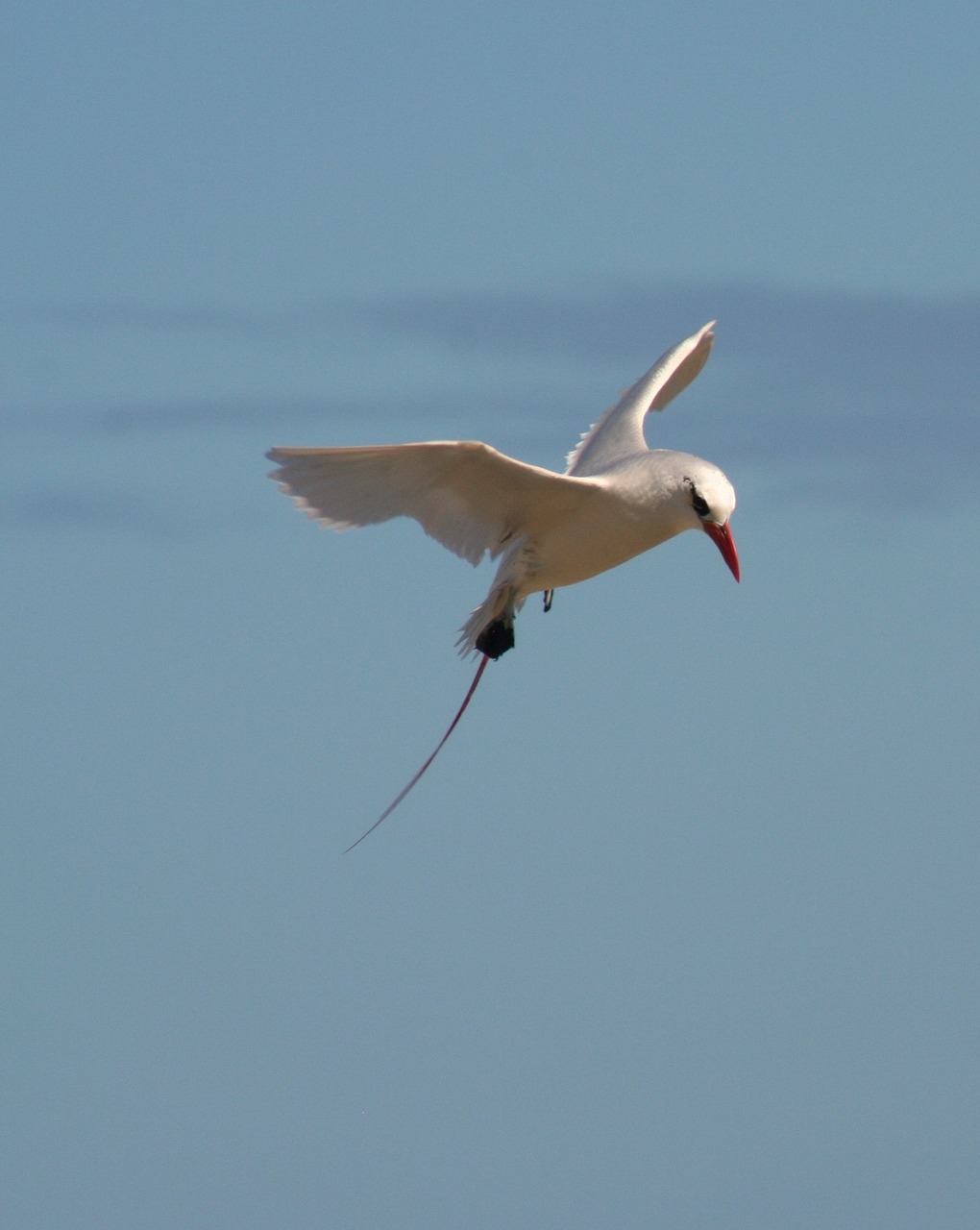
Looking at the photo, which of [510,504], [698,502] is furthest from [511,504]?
[698,502]

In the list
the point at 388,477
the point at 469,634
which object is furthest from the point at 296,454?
the point at 469,634

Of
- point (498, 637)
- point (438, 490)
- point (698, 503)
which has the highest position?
point (438, 490)

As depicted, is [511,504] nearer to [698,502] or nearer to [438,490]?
[438,490]

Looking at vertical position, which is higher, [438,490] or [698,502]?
[438,490]

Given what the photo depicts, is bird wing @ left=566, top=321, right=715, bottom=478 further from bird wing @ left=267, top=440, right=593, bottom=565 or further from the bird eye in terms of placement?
the bird eye

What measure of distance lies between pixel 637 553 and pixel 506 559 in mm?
1175

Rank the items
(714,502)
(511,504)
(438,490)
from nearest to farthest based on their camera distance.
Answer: (714,502) < (511,504) < (438,490)

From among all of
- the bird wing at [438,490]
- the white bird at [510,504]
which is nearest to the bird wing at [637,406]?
the white bird at [510,504]

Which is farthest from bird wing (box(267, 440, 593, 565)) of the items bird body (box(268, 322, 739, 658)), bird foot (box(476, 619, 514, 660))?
bird foot (box(476, 619, 514, 660))

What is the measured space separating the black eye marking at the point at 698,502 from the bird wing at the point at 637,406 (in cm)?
147

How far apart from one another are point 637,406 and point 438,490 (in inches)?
144

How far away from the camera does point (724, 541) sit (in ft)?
64.6

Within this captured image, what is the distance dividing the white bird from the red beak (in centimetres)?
1

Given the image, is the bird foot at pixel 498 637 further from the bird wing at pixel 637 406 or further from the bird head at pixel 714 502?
the bird head at pixel 714 502
